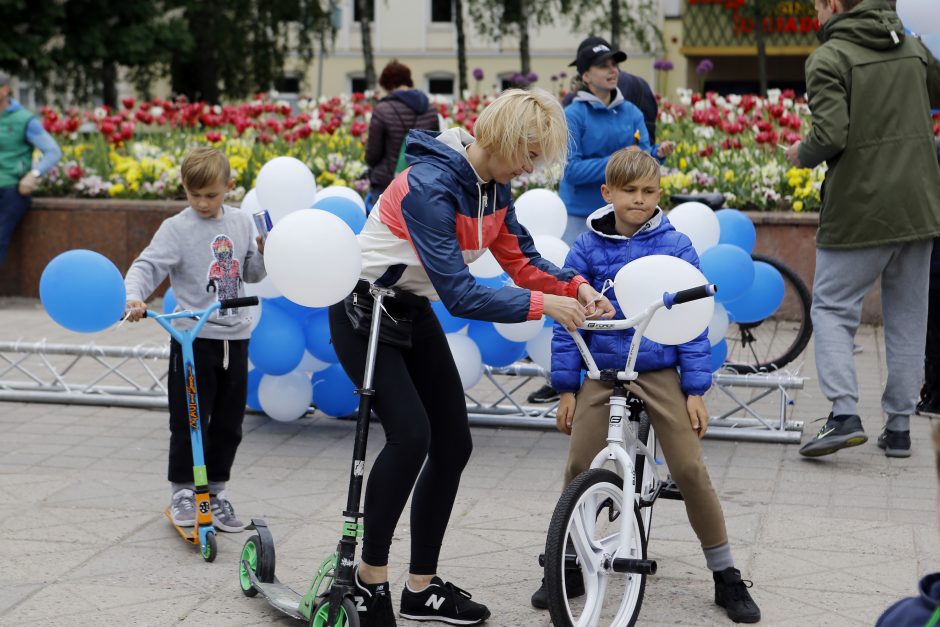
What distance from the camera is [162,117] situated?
46.2ft

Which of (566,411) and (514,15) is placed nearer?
(566,411)

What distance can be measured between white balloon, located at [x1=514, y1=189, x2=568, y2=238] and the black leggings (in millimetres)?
2475

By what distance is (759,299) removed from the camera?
22.0ft

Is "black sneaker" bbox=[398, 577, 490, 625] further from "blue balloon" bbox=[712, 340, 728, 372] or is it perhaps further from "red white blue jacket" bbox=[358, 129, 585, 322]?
"blue balloon" bbox=[712, 340, 728, 372]

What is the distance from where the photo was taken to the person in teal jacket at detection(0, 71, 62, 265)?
11062 millimetres

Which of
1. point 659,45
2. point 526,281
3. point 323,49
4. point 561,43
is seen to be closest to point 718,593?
point 526,281

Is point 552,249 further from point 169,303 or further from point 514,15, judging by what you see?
point 514,15

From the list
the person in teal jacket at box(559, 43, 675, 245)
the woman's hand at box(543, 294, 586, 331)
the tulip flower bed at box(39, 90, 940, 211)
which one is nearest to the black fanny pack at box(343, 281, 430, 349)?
the woman's hand at box(543, 294, 586, 331)

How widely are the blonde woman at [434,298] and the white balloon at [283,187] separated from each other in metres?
2.26

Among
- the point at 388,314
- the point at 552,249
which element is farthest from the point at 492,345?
the point at 388,314

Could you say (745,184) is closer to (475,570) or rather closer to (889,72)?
→ (889,72)

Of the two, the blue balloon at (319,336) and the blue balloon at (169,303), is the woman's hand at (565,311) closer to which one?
the blue balloon at (319,336)

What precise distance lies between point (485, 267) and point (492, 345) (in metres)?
0.51

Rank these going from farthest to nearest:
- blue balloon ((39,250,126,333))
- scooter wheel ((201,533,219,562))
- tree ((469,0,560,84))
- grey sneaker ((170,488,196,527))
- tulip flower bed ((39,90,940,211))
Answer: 1. tree ((469,0,560,84))
2. tulip flower bed ((39,90,940,211))
3. grey sneaker ((170,488,196,527))
4. scooter wheel ((201,533,219,562))
5. blue balloon ((39,250,126,333))
